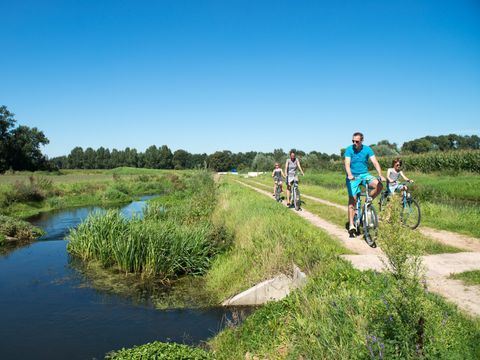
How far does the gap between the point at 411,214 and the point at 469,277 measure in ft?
15.2

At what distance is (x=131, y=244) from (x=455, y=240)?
9.03m

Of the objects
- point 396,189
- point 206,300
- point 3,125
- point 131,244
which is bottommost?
point 206,300

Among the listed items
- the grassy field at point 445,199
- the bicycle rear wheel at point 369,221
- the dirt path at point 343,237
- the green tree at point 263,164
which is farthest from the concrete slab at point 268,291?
the green tree at point 263,164

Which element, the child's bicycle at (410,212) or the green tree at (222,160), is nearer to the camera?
the child's bicycle at (410,212)

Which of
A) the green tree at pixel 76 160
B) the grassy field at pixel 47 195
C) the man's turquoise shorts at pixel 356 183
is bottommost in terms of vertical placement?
the grassy field at pixel 47 195

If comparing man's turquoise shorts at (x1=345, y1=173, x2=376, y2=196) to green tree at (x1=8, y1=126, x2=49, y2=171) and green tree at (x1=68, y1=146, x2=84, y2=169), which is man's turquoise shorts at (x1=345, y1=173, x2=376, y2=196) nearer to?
green tree at (x1=8, y1=126, x2=49, y2=171)

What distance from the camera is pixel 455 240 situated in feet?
28.1

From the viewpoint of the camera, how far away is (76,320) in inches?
327

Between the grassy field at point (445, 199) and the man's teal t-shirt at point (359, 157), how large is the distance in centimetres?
341

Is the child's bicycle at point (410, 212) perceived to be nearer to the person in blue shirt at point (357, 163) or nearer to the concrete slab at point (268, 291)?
the person in blue shirt at point (357, 163)

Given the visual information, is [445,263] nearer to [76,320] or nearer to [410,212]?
[410,212]

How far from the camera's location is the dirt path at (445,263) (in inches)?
199

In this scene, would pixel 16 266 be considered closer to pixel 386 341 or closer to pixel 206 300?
pixel 206 300

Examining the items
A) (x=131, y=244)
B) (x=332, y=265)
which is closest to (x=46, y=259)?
(x=131, y=244)
